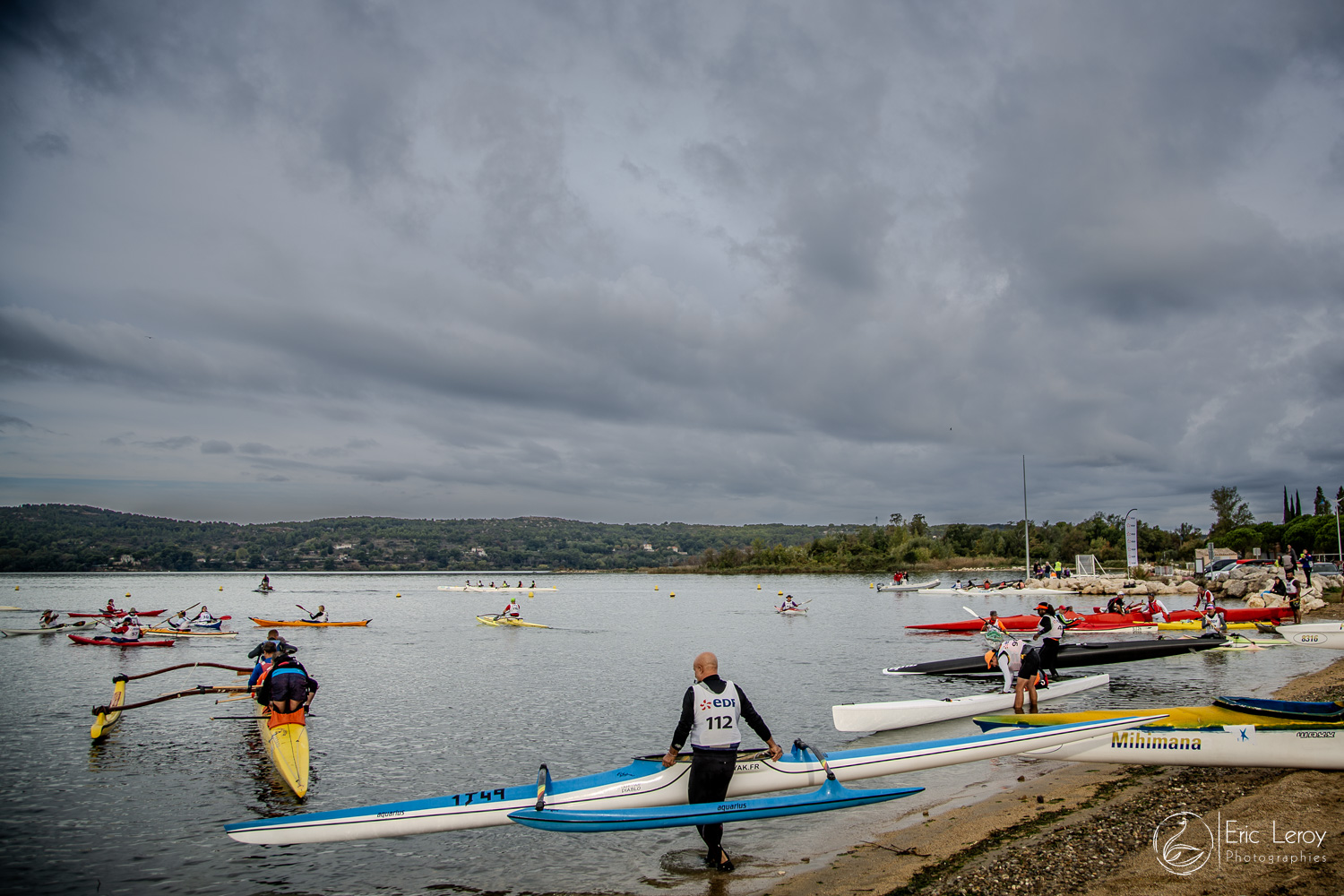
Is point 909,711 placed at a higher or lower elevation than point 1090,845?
lower

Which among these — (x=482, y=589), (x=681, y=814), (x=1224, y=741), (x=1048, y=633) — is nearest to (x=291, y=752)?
(x=681, y=814)

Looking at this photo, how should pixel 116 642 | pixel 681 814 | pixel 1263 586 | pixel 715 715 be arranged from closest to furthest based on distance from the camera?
pixel 715 715 < pixel 681 814 < pixel 116 642 < pixel 1263 586

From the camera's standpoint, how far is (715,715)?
7.19 meters

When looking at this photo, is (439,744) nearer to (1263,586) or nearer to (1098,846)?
(1098,846)

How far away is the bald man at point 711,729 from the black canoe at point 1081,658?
15494mm

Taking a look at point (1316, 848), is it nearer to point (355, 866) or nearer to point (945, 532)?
point (355, 866)

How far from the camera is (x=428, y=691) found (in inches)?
869

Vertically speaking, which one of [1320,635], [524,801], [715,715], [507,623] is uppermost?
[715,715]

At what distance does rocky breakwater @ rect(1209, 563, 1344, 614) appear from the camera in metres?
35.9

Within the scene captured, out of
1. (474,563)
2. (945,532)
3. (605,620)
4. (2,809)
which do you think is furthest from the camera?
(474,563)

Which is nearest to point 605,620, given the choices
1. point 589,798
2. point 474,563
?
point 589,798

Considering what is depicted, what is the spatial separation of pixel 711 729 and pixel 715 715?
0.53 feet

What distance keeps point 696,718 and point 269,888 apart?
5.59 metres

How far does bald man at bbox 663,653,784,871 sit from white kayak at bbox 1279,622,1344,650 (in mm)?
28095
